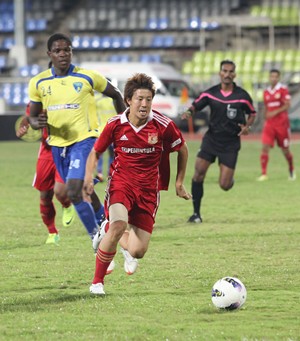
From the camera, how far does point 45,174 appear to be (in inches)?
455

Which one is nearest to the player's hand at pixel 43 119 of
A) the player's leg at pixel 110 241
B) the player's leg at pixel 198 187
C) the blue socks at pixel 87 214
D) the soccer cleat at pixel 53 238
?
the blue socks at pixel 87 214

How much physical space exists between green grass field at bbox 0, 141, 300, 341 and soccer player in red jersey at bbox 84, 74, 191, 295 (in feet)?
1.36

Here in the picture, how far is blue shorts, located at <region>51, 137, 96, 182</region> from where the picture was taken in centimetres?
1022

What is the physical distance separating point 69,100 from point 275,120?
1222 cm

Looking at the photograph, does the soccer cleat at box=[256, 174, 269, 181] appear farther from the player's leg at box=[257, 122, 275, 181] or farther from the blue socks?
the blue socks

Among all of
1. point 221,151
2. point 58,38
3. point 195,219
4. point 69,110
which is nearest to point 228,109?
point 221,151

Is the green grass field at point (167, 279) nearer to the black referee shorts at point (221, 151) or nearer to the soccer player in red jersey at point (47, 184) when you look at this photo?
the soccer player in red jersey at point (47, 184)

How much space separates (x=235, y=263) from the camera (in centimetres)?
1019

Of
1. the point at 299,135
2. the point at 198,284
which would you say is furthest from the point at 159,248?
the point at 299,135

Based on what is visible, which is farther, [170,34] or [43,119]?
[170,34]

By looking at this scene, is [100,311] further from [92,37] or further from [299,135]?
[92,37]

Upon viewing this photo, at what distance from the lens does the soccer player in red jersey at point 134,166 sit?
8.20 metres

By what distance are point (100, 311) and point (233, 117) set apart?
7145 millimetres

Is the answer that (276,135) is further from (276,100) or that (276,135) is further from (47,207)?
(47,207)
